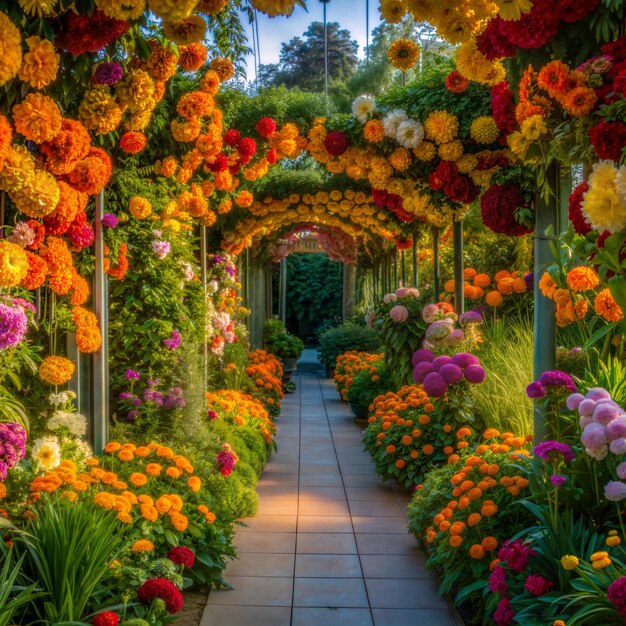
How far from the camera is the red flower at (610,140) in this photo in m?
2.03

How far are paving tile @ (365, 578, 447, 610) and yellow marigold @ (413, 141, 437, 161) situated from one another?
2792mm

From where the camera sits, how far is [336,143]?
6.07 m

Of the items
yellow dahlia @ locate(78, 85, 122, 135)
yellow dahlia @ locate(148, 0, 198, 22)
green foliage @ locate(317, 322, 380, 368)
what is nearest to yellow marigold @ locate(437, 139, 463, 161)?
yellow dahlia @ locate(78, 85, 122, 135)

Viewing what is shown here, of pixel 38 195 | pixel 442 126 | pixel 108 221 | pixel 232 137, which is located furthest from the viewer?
pixel 232 137

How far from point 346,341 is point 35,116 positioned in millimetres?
10885

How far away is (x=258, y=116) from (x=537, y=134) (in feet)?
13.0

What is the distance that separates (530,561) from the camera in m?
2.69

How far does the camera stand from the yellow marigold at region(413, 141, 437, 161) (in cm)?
526

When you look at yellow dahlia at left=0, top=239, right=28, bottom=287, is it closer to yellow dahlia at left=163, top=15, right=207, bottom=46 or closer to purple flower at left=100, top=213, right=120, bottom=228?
yellow dahlia at left=163, top=15, right=207, bottom=46

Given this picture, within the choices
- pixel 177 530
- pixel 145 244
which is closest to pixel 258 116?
pixel 145 244

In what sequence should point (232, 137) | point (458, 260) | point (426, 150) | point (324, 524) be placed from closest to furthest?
point (324, 524) < point (426, 150) < point (232, 137) < point (458, 260)

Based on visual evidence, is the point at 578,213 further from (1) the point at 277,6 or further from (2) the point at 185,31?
(2) the point at 185,31

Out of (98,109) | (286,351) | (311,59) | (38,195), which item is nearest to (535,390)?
(38,195)

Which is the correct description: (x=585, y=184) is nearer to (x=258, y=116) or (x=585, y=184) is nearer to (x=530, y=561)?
(x=530, y=561)
